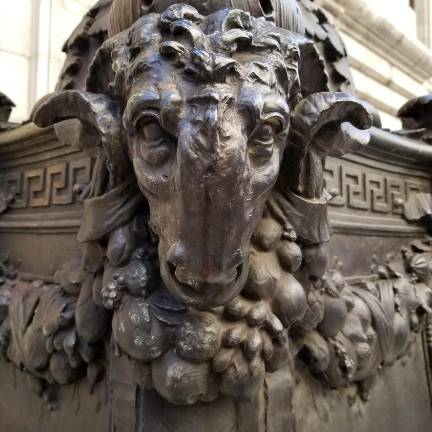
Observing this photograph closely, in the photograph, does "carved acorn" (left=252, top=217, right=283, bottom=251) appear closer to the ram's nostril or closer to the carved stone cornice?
the ram's nostril

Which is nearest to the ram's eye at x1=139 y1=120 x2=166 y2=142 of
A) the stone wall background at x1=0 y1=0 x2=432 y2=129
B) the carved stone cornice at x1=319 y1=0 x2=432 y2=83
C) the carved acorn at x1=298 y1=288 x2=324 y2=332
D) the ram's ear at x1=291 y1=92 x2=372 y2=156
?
the ram's ear at x1=291 y1=92 x2=372 y2=156

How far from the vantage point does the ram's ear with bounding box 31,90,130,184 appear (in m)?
0.45

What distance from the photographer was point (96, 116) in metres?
0.45

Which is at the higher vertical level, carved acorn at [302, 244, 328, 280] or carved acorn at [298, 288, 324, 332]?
carved acorn at [302, 244, 328, 280]

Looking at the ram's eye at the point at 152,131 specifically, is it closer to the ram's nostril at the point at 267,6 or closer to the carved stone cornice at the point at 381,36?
the ram's nostril at the point at 267,6

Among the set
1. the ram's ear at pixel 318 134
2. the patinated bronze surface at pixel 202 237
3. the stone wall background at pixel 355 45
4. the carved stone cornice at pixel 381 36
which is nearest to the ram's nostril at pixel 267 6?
the patinated bronze surface at pixel 202 237

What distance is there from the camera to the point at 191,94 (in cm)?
36

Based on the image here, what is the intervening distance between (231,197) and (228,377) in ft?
0.66

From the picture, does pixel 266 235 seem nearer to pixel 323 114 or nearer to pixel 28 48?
pixel 323 114

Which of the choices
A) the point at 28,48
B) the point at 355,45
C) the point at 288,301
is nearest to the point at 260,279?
the point at 288,301

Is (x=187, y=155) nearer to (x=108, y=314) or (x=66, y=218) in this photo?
(x=108, y=314)

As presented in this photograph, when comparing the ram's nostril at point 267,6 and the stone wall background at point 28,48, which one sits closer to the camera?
the ram's nostril at point 267,6

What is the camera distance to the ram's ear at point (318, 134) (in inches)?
18.3

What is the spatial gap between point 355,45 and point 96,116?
1664 millimetres
